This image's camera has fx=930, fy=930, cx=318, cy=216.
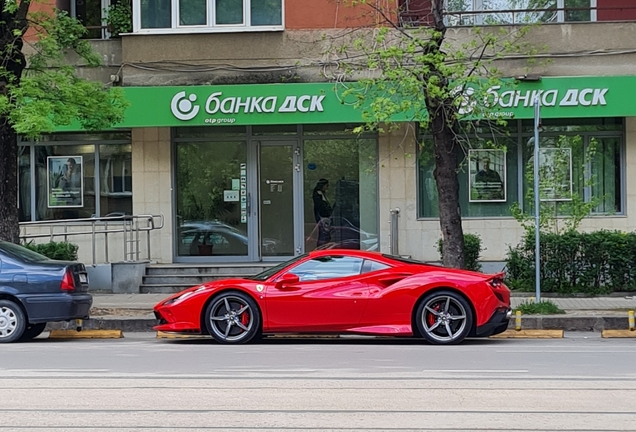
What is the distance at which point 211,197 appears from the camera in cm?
2089

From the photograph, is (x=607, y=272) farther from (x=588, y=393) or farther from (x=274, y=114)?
(x=588, y=393)

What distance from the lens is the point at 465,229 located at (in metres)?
20.1

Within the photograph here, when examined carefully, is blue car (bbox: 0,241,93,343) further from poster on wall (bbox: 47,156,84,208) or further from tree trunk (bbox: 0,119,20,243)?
poster on wall (bbox: 47,156,84,208)

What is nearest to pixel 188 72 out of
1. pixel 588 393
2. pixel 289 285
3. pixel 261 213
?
pixel 261 213

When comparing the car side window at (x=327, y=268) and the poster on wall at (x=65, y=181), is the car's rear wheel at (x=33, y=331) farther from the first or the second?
the poster on wall at (x=65, y=181)

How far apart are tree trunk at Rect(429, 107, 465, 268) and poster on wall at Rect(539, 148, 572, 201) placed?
3.42 m

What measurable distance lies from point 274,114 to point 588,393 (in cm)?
1211

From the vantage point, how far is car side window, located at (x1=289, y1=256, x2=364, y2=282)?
12.6 metres

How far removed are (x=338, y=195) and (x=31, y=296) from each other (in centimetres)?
909

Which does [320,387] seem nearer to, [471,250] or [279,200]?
[471,250]

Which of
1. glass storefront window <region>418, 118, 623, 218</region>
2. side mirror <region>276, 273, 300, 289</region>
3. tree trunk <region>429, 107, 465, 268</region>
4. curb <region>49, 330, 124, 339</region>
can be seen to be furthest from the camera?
glass storefront window <region>418, 118, 623, 218</region>

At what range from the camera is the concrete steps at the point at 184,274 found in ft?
62.6

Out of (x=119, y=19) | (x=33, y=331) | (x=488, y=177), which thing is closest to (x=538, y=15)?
(x=488, y=177)

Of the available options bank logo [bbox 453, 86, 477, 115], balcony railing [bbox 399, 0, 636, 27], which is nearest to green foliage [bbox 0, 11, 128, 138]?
bank logo [bbox 453, 86, 477, 115]
